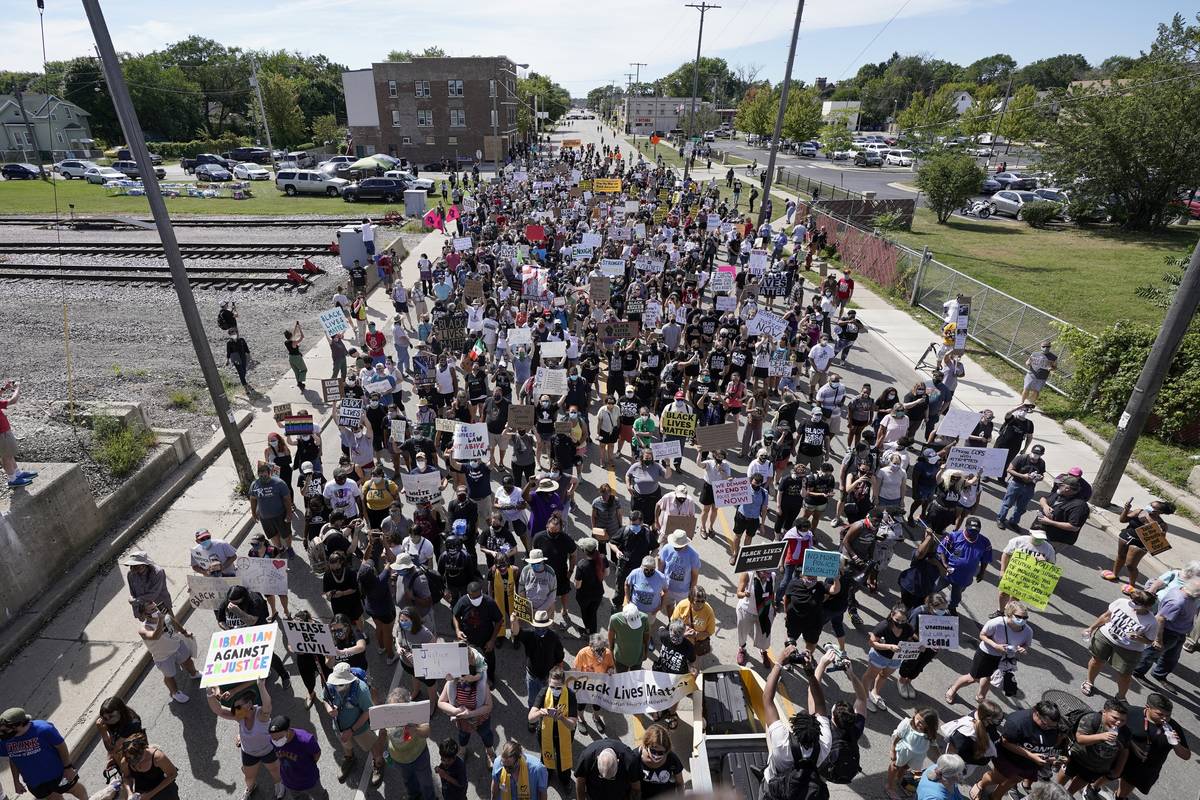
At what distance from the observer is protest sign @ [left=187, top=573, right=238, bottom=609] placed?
294 inches

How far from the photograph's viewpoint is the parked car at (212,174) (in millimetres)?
51188

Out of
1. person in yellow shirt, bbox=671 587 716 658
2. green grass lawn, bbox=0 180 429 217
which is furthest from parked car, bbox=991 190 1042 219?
person in yellow shirt, bbox=671 587 716 658

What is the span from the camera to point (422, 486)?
935cm

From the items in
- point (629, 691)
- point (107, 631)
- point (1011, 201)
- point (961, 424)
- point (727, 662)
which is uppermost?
point (1011, 201)

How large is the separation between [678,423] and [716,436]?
763mm

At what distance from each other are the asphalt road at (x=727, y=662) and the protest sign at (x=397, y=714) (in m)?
1.44

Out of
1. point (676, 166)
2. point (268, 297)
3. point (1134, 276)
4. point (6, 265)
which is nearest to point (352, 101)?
Answer: point (676, 166)

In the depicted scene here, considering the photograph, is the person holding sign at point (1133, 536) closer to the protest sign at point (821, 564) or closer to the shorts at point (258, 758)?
the protest sign at point (821, 564)

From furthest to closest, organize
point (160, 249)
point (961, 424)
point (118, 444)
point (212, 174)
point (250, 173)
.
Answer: point (250, 173) → point (212, 174) → point (160, 249) → point (118, 444) → point (961, 424)

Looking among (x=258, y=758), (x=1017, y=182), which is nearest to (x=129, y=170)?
(x=258, y=758)

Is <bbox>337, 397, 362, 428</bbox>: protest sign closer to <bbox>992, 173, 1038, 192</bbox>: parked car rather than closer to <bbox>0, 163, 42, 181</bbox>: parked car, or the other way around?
<bbox>992, 173, 1038, 192</bbox>: parked car

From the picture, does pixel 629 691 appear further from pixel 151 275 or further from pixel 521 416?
pixel 151 275

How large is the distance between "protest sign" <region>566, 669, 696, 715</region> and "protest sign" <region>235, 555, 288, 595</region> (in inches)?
156

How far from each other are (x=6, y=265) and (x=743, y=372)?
31068mm
